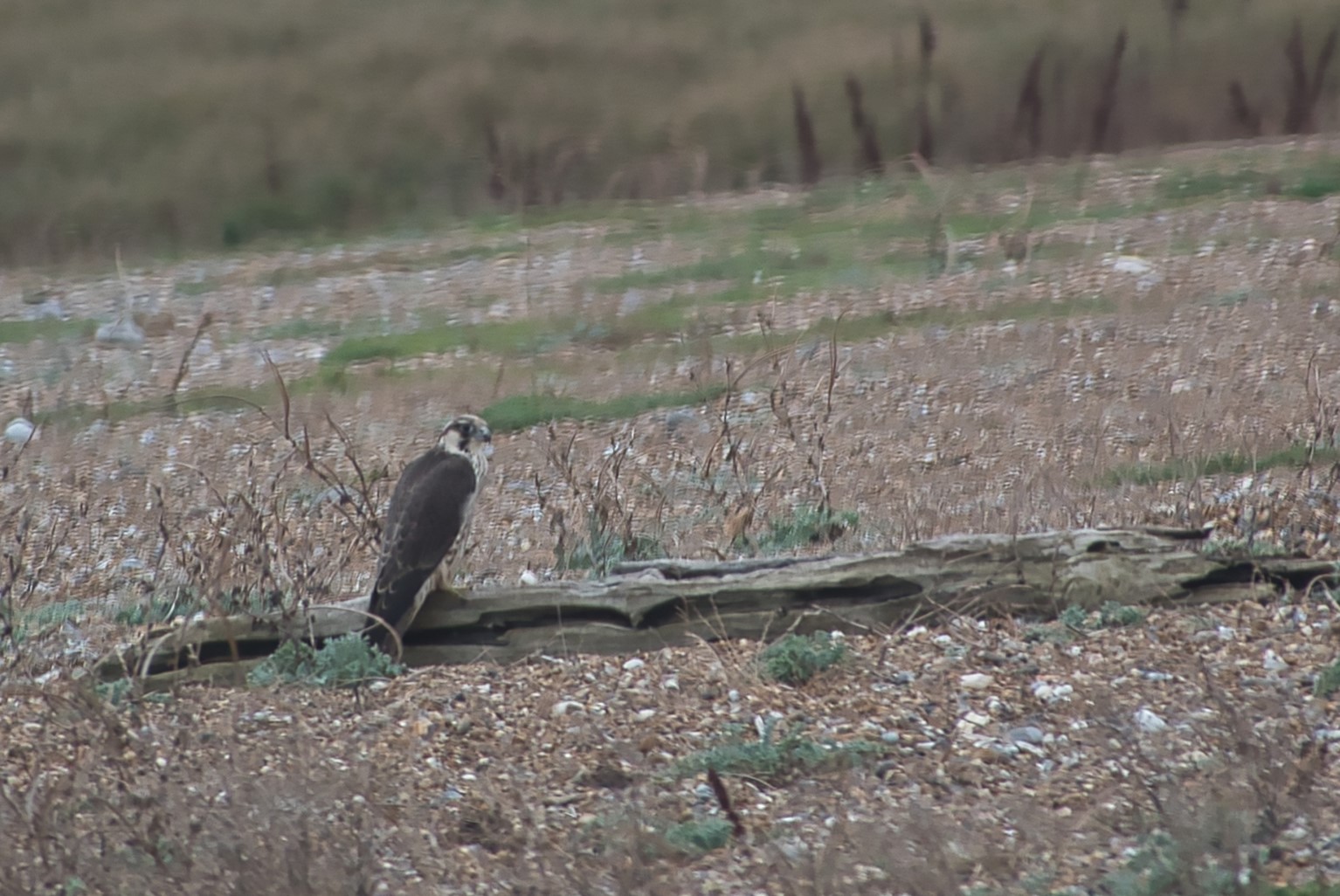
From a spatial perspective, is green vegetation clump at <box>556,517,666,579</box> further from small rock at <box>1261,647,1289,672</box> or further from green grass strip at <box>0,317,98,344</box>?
green grass strip at <box>0,317,98,344</box>

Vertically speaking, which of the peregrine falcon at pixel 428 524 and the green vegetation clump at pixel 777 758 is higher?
the peregrine falcon at pixel 428 524

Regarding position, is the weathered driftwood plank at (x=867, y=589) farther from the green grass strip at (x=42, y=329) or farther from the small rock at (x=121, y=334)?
the green grass strip at (x=42, y=329)

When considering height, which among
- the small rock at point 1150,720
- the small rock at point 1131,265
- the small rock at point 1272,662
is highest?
the small rock at point 1150,720

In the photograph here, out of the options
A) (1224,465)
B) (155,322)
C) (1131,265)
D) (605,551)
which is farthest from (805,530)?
(155,322)

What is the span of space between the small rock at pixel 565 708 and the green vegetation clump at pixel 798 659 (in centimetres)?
53

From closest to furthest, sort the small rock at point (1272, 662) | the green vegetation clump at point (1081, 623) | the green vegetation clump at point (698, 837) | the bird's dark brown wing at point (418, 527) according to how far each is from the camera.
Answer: the green vegetation clump at point (698, 837)
the small rock at point (1272, 662)
the green vegetation clump at point (1081, 623)
the bird's dark brown wing at point (418, 527)

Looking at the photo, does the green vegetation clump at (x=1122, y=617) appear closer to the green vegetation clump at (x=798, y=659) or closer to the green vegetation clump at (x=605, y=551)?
the green vegetation clump at (x=798, y=659)

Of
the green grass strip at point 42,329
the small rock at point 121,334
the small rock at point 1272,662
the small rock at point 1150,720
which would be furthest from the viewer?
the green grass strip at point 42,329

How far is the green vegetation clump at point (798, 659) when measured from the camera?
489 cm

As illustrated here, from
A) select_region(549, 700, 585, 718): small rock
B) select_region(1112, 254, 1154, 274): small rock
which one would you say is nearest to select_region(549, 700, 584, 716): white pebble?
select_region(549, 700, 585, 718): small rock

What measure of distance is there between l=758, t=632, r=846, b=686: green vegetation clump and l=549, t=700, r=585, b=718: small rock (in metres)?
0.53

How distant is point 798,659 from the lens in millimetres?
4898

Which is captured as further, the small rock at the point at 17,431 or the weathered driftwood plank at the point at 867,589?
the small rock at the point at 17,431

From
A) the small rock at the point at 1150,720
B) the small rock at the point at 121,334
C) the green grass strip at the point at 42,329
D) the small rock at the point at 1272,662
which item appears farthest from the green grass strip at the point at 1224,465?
the green grass strip at the point at 42,329
